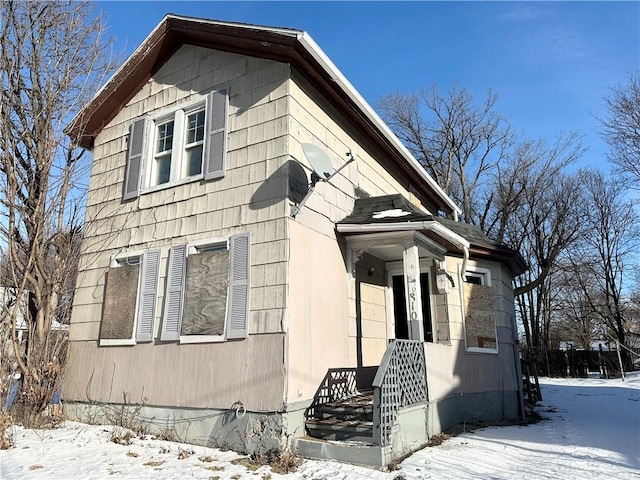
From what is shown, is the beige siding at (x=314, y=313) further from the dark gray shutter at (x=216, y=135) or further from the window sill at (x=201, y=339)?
the dark gray shutter at (x=216, y=135)

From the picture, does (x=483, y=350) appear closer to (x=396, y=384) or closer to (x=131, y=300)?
(x=396, y=384)

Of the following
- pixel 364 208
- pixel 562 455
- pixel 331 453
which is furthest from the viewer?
pixel 364 208

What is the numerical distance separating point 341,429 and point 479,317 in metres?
4.46

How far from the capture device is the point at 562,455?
579 centimetres

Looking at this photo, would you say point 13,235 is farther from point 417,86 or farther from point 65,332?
point 417,86

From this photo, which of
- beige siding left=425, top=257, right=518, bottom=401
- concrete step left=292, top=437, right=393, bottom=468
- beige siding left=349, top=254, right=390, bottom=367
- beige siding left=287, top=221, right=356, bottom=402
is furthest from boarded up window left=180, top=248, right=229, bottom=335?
beige siding left=425, top=257, right=518, bottom=401

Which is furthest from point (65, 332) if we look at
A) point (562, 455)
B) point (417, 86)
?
point (417, 86)

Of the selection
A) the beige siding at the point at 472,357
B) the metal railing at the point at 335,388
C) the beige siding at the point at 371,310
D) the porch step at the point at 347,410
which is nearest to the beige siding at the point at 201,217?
the metal railing at the point at 335,388

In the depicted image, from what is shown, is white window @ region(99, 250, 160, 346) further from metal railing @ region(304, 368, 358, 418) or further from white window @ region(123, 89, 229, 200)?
metal railing @ region(304, 368, 358, 418)

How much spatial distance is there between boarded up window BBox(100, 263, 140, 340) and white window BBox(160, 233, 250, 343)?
875mm

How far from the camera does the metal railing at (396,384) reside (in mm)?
5211

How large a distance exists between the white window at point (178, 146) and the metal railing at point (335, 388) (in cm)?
362

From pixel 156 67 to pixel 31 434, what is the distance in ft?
22.3

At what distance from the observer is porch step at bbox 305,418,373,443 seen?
563 centimetres
